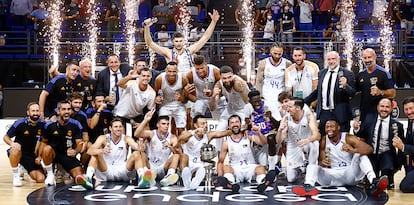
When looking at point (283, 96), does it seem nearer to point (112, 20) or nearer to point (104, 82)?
point (104, 82)

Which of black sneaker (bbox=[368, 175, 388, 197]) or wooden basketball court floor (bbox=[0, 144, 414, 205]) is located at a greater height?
black sneaker (bbox=[368, 175, 388, 197])

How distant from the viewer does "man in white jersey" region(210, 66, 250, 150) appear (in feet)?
35.8

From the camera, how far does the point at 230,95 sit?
11.2 m

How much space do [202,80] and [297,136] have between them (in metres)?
1.58

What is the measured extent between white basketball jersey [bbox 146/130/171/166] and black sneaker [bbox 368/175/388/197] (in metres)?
2.81

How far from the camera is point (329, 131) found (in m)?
10.4

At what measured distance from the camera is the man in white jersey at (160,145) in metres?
10.7

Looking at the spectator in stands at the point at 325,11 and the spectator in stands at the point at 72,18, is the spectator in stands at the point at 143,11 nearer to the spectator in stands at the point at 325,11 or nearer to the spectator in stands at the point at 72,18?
the spectator in stands at the point at 72,18

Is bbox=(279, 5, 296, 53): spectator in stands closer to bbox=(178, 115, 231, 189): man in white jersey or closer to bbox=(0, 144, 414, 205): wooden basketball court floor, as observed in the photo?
bbox=(0, 144, 414, 205): wooden basketball court floor

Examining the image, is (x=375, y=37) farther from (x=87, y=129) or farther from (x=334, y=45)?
(x=87, y=129)

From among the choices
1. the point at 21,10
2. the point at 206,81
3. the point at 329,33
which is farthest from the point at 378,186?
the point at 21,10

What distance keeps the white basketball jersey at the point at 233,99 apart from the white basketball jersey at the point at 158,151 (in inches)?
40.6

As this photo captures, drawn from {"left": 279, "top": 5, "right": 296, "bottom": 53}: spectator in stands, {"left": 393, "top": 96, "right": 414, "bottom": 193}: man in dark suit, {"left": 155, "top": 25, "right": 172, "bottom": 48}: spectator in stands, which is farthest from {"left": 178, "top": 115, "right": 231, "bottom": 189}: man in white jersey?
{"left": 279, "top": 5, "right": 296, "bottom": 53}: spectator in stands

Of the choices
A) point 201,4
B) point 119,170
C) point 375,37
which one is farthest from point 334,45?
point 119,170
